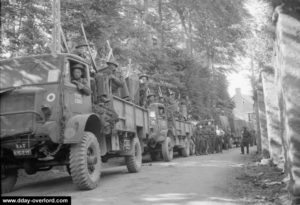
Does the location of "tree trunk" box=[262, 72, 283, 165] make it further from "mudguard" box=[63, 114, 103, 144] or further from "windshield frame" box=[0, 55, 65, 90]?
"windshield frame" box=[0, 55, 65, 90]

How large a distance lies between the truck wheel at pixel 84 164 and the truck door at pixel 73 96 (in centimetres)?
59

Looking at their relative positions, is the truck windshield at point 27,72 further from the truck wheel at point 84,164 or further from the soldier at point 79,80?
the truck wheel at point 84,164

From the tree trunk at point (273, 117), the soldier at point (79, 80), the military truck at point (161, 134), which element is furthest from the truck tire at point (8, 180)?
the tree trunk at point (273, 117)

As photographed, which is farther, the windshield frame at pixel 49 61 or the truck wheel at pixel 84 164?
the windshield frame at pixel 49 61

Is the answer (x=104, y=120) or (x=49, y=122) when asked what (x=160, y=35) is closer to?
(x=104, y=120)

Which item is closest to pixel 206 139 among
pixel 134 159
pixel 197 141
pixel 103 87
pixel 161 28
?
pixel 197 141

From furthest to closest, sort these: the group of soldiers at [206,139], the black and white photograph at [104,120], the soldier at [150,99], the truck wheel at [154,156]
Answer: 1. the group of soldiers at [206,139]
2. the truck wheel at [154,156]
3. the soldier at [150,99]
4. the black and white photograph at [104,120]

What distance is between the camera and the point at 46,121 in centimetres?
727

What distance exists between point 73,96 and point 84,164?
1.44m

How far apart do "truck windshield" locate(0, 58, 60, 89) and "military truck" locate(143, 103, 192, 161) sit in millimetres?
6669

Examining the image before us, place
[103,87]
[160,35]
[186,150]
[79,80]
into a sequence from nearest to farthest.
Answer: [79,80] → [103,87] → [186,150] → [160,35]

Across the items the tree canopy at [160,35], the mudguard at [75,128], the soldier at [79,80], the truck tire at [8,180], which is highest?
the tree canopy at [160,35]

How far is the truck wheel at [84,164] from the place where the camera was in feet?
24.3

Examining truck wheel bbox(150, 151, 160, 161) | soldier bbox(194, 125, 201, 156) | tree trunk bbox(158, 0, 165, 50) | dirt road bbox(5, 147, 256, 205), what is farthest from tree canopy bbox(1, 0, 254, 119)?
dirt road bbox(5, 147, 256, 205)
